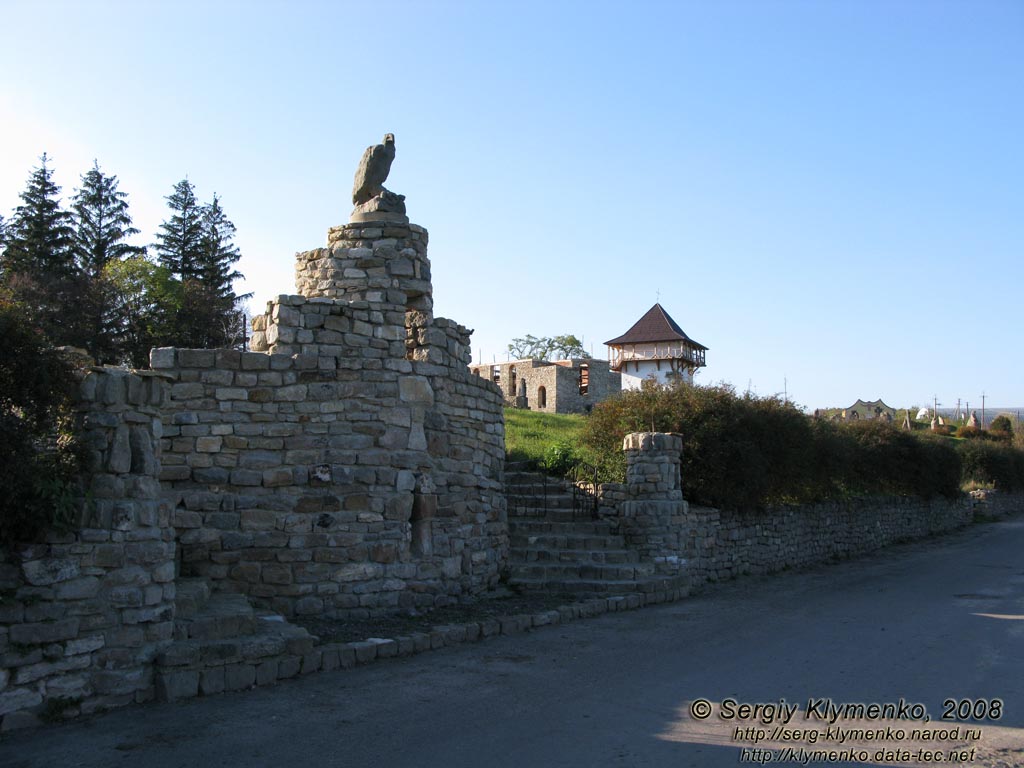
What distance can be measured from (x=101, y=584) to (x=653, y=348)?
5436 cm

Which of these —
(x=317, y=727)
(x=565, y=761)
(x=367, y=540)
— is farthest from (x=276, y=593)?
(x=565, y=761)

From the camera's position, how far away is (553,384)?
135 feet

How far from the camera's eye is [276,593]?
930 centimetres

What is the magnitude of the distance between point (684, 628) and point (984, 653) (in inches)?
127

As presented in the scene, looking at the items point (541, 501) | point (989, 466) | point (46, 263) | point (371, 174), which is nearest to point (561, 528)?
point (541, 501)

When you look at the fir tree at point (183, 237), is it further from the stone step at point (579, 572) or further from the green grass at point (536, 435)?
the stone step at point (579, 572)

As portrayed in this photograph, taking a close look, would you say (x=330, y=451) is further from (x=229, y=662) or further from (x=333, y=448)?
(x=229, y=662)

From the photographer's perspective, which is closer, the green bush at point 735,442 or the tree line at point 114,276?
the green bush at point 735,442

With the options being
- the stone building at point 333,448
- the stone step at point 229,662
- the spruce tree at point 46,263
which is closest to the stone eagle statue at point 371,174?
the stone building at point 333,448

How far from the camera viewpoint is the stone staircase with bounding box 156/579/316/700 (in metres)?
6.98

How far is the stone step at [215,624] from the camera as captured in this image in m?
7.38

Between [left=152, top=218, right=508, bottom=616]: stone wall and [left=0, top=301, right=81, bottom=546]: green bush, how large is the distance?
268cm

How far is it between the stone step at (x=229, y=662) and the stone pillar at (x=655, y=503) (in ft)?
22.6

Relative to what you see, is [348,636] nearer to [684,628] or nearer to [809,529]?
[684,628]
